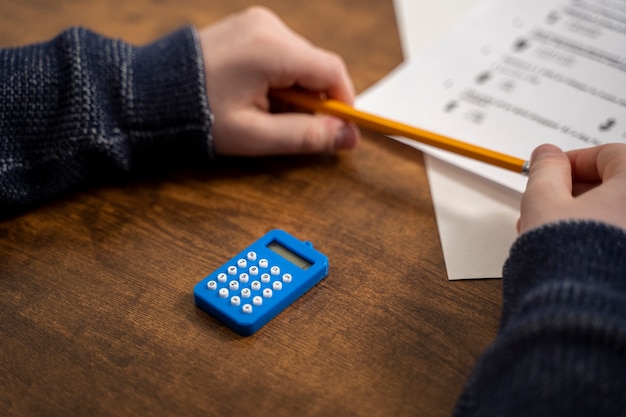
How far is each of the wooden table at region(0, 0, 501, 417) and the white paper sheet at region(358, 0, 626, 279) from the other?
0.03 metres

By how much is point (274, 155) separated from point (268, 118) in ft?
0.13

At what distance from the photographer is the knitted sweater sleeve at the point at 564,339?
15.2 inches

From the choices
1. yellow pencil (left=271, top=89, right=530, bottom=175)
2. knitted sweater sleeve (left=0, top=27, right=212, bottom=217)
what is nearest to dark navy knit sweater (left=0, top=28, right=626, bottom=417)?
knitted sweater sleeve (left=0, top=27, right=212, bottom=217)

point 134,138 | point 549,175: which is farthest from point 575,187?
point 134,138

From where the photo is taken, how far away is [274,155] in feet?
2.30

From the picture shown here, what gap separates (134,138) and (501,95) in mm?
386

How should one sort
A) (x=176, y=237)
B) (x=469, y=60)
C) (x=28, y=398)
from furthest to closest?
(x=469, y=60) < (x=176, y=237) < (x=28, y=398)

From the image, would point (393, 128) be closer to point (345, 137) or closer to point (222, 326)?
point (345, 137)

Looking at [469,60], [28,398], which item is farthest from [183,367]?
[469,60]

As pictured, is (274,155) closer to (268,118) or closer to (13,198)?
(268,118)

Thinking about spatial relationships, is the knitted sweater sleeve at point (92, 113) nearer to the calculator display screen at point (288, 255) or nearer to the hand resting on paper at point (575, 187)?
the calculator display screen at point (288, 255)

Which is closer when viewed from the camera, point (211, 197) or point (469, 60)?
point (211, 197)

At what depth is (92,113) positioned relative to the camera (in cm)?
62

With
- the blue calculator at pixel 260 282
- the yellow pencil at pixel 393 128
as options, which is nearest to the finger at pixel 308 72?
the yellow pencil at pixel 393 128
